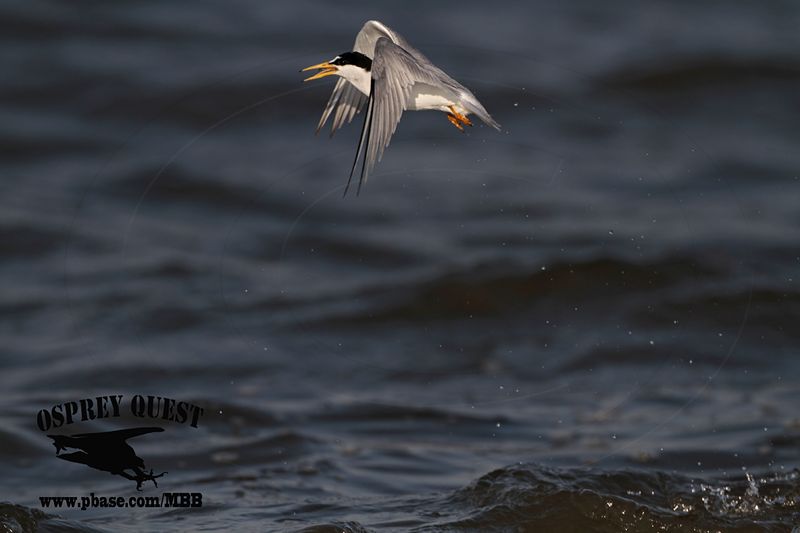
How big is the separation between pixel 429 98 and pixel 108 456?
279 centimetres

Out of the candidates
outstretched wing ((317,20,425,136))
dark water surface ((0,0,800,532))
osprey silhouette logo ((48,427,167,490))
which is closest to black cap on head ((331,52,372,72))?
outstretched wing ((317,20,425,136))

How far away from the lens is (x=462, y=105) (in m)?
4.70

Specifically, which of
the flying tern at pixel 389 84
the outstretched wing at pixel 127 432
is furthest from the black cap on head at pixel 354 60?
the outstretched wing at pixel 127 432

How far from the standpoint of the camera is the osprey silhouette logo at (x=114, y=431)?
6.15 meters

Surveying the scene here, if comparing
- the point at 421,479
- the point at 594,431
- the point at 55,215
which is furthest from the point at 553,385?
the point at 55,215

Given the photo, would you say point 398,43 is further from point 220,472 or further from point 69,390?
point 69,390

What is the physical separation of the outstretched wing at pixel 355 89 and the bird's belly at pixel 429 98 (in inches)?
9.3

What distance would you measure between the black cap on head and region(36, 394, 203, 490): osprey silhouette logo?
8.50ft


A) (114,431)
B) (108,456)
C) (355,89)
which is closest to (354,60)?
(355,89)

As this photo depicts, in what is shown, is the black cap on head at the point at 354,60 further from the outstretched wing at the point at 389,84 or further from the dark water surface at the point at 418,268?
the dark water surface at the point at 418,268

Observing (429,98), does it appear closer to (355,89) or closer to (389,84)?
(389,84)

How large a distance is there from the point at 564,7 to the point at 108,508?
30.8 ft

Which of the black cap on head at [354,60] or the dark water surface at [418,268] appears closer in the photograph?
the black cap on head at [354,60]

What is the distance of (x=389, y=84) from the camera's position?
4.36 metres
